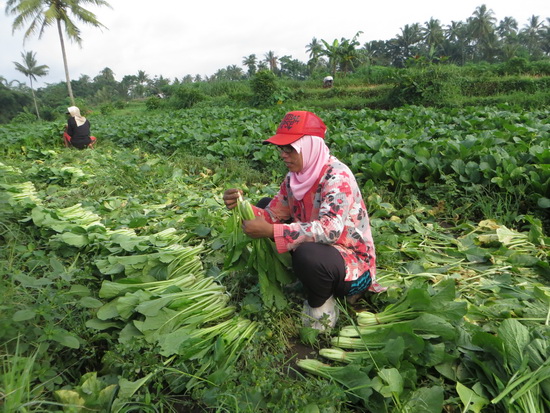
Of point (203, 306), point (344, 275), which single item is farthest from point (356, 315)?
point (203, 306)

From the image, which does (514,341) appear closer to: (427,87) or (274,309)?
(274,309)

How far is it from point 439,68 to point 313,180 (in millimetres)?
15861

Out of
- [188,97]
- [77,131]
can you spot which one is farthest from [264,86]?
[77,131]

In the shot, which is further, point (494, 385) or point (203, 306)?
point (203, 306)

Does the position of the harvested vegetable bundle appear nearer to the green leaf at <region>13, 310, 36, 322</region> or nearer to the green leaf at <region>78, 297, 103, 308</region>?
the green leaf at <region>78, 297, 103, 308</region>

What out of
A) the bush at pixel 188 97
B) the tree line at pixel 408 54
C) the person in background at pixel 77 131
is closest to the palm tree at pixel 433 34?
the tree line at pixel 408 54

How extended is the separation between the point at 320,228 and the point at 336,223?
95 millimetres

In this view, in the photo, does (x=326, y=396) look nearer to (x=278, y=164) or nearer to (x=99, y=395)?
(x=99, y=395)

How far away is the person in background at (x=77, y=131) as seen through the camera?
25.1ft

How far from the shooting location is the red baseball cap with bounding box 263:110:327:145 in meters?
1.99

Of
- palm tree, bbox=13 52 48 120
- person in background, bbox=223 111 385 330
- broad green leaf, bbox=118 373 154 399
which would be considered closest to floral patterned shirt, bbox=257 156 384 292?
person in background, bbox=223 111 385 330

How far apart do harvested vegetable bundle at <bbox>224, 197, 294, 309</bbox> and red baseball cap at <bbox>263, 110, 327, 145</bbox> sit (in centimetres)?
42

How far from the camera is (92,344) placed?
1.86 meters

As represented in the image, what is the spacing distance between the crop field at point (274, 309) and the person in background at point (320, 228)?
6.1 inches
